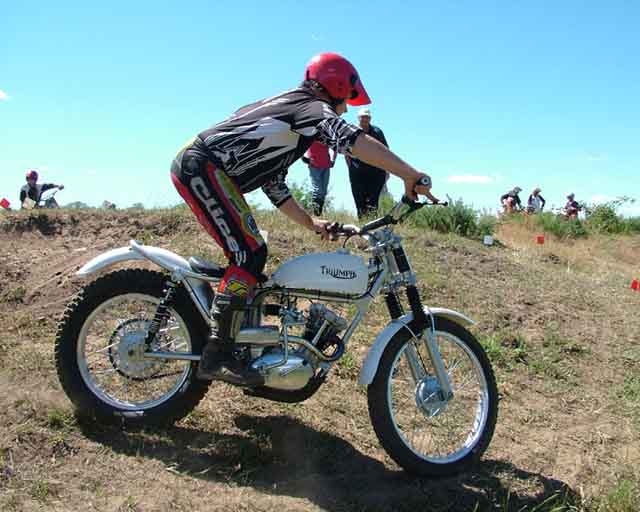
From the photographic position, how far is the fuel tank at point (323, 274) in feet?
11.7

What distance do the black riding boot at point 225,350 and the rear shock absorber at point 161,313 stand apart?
31 cm

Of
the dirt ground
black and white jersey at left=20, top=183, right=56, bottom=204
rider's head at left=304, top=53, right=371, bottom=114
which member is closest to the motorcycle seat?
the dirt ground

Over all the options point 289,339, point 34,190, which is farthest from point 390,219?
point 34,190

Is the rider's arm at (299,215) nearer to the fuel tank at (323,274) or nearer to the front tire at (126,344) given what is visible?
the fuel tank at (323,274)

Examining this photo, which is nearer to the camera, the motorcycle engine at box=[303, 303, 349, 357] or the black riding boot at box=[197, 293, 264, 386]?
the black riding boot at box=[197, 293, 264, 386]

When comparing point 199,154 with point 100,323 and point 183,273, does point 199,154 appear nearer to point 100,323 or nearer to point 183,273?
point 183,273

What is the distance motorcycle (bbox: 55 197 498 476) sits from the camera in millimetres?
3574

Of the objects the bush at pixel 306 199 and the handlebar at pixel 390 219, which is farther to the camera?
the bush at pixel 306 199

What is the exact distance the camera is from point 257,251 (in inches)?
138

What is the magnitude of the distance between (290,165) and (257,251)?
0.57 metres

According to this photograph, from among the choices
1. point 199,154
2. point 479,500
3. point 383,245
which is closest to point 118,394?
point 199,154

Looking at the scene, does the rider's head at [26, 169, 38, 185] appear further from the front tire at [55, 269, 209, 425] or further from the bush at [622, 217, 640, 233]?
the bush at [622, 217, 640, 233]

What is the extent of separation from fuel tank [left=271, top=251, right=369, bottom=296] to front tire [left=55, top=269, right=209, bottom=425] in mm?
641

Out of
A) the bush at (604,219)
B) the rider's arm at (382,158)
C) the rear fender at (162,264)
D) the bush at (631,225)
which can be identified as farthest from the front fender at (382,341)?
the bush at (631,225)
